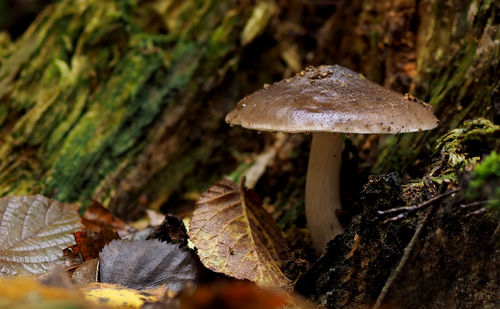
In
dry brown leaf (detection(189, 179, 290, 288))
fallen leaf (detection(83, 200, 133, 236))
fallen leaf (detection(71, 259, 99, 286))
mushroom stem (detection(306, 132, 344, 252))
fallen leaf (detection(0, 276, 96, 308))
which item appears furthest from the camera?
fallen leaf (detection(83, 200, 133, 236))

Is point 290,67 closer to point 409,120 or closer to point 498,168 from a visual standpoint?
point 409,120

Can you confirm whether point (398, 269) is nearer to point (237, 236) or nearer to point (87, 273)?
point (237, 236)

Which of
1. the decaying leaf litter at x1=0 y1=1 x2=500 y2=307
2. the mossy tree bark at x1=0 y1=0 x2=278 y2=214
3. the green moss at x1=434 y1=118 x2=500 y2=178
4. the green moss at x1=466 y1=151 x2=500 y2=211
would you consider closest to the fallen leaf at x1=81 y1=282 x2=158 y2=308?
the decaying leaf litter at x1=0 y1=1 x2=500 y2=307

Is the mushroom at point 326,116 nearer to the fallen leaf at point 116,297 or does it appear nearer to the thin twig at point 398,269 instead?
the thin twig at point 398,269

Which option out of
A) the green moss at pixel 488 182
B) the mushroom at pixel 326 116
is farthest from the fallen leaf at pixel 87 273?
the green moss at pixel 488 182

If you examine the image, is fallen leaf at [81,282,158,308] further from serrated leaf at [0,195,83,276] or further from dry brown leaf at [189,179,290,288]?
serrated leaf at [0,195,83,276]

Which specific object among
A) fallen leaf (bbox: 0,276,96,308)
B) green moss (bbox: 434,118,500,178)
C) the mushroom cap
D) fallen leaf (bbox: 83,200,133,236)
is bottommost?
fallen leaf (bbox: 83,200,133,236)
